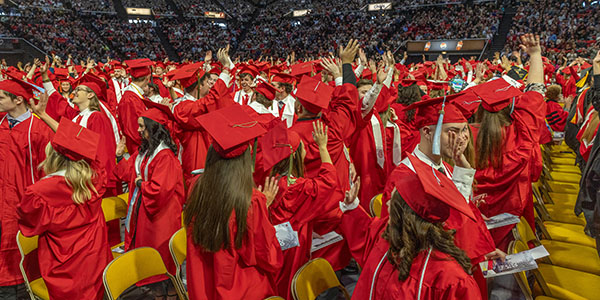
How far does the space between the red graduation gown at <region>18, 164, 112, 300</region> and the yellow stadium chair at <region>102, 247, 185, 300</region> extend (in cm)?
45

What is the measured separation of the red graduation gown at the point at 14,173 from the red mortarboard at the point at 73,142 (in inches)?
45.1

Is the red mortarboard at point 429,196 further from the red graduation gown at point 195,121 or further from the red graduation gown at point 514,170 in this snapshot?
the red graduation gown at point 195,121

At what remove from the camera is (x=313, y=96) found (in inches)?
131

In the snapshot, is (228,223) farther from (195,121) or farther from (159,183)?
(195,121)

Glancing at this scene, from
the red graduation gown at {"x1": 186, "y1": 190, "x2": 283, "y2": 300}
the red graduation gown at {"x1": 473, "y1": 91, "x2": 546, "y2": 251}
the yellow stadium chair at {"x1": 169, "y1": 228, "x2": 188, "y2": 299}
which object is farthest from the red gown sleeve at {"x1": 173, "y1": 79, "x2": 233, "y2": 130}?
the red graduation gown at {"x1": 473, "y1": 91, "x2": 546, "y2": 251}

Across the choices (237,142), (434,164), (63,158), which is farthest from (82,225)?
(434,164)

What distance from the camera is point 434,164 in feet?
7.02

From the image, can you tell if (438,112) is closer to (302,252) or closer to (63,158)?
(302,252)

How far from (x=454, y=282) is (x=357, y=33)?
99.3ft

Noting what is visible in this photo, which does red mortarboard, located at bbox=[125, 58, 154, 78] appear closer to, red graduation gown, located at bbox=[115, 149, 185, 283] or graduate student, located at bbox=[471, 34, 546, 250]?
red graduation gown, located at bbox=[115, 149, 185, 283]

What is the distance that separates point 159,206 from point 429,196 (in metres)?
2.55

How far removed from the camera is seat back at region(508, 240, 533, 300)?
2400mm

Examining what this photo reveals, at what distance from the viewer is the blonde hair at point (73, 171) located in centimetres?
272

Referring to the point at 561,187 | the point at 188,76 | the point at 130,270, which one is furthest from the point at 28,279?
the point at 561,187
